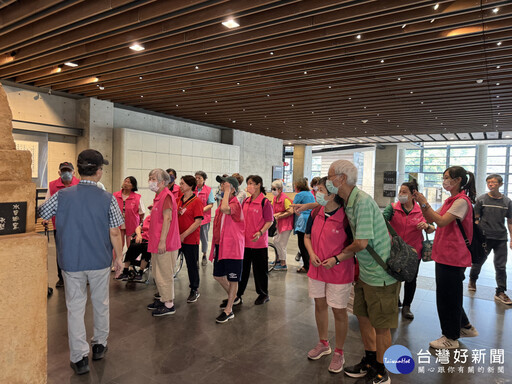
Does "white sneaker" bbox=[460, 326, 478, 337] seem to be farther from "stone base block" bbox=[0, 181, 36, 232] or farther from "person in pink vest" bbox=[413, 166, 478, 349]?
"stone base block" bbox=[0, 181, 36, 232]

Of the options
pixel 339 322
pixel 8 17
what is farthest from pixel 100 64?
pixel 339 322

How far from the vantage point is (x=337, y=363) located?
2.75 metres

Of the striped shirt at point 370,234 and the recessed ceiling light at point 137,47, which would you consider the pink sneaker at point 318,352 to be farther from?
the recessed ceiling light at point 137,47

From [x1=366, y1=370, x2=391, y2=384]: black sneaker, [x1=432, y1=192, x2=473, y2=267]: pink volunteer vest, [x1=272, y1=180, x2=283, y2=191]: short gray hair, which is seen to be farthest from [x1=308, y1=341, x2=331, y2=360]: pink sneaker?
[x1=272, y1=180, x2=283, y2=191]: short gray hair

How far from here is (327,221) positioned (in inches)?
106

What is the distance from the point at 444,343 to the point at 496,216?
2498 millimetres

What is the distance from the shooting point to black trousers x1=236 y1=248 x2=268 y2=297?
426 cm

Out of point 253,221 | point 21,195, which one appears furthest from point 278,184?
point 21,195

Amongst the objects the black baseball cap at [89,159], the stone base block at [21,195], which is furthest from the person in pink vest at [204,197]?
the stone base block at [21,195]

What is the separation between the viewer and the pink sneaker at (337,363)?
2.74m

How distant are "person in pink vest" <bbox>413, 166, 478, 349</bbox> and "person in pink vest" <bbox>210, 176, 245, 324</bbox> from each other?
6.25 feet

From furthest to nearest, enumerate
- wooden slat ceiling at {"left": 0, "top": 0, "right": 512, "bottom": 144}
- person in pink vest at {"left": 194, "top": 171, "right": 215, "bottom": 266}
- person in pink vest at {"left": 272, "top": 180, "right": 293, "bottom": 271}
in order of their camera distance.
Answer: person in pink vest at {"left": 194, "top": 171, "right": 215, "bottom": 266} < person in pink vest at {"left": 272, "top": 180, "right": 293, "bottom": 271} < wooden slat ceiling at {"left": 0, "top": 0, "right": 512, "bottom": 144}

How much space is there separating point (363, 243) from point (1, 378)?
85.9 inches

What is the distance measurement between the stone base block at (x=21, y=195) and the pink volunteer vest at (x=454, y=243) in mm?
3240
